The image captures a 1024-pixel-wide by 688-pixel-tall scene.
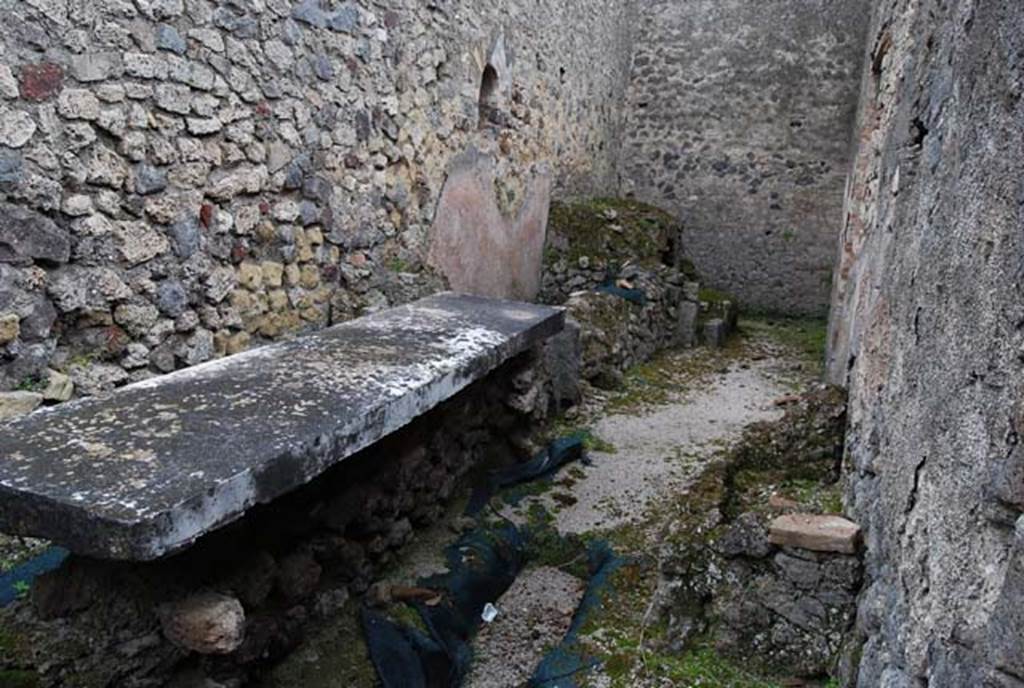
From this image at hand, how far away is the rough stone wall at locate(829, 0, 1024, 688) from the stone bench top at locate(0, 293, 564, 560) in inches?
56.7

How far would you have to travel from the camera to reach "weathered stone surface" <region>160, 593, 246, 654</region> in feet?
6.58

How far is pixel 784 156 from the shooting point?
9.01 meters

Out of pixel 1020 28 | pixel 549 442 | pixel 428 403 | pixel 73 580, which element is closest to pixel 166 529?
pixel 73 580

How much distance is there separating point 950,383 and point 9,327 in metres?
2.60

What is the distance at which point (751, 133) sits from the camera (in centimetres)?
913

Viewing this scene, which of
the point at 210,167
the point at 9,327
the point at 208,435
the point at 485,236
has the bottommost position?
the point at 208,435

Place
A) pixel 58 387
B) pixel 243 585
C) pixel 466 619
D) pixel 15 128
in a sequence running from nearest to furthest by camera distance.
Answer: pixel 243 585 → pixel 15 128 → pixel 58 387 → pixel 466 619

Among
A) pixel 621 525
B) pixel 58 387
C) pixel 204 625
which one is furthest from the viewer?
pixel 621 525

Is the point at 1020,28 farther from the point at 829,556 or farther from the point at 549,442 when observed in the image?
the point at 549,442

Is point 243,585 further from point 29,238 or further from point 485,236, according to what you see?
point 485,236

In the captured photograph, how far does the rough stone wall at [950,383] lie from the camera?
135 centimetres

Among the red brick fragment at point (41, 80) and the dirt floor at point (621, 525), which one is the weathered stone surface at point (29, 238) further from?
the dirt floor at point (621, 525)

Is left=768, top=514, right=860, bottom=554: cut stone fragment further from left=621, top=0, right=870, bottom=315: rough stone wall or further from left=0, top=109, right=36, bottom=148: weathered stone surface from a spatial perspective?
left=621, top=0, right=870, bottom=315: rough stone wall

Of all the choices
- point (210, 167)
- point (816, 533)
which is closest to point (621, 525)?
point (816, 533)
